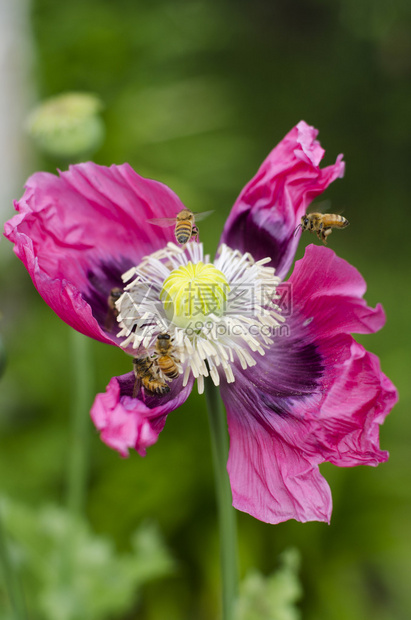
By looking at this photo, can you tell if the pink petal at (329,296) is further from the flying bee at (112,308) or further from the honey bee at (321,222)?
the flying bee at (112,308)

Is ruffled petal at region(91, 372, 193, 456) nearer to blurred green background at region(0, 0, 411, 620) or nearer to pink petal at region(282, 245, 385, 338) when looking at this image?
pink petal at region(282, 245, 385, 338)

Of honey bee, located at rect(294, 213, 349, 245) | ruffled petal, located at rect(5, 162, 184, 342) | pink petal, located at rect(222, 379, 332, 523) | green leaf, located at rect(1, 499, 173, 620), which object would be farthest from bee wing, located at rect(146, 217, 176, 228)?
green leaf, located at rect(1, 499, 173, 620)

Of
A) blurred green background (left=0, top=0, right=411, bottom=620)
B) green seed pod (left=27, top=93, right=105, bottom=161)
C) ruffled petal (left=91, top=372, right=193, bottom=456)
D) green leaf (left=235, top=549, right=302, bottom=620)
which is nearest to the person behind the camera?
ruffled petal (left=91, top=372, right=193, bottom=456)

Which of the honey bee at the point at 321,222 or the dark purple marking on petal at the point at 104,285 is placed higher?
the honey bee at the point at 321,222

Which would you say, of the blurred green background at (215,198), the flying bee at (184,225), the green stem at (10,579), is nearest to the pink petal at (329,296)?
the flying bee at (184,225)

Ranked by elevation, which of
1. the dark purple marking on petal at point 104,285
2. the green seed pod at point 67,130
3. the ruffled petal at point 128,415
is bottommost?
the ruffled petal at point 128,415

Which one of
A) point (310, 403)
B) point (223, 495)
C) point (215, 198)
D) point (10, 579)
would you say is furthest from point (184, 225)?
point (215, 198)

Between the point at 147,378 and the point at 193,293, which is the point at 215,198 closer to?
the point at 193,293
